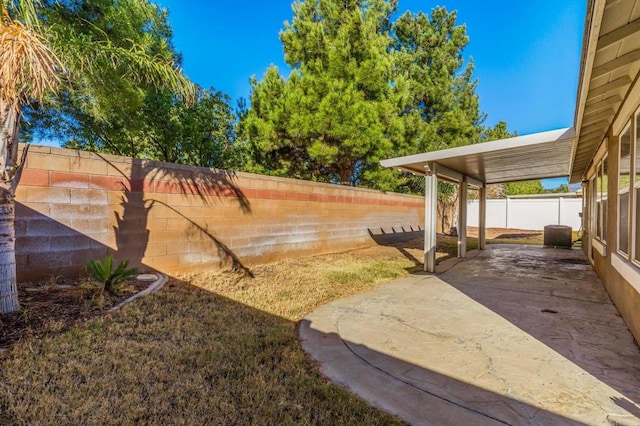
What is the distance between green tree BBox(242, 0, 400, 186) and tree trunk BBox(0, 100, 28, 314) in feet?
25.8

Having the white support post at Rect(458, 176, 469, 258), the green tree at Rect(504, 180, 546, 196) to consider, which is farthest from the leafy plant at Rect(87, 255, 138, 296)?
the green tree at Rect(504, 180, 546, 196)

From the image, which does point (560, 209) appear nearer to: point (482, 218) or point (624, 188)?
point (482, 218)

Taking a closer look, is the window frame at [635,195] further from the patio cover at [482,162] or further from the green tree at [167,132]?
the green tree at [167,132]

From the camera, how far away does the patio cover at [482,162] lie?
5758mm

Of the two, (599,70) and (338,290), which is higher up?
(599,70)

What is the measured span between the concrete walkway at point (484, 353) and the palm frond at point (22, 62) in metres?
3.72

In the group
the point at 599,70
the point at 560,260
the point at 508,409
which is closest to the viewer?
the point at 508,409

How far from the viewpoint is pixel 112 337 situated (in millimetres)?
3219

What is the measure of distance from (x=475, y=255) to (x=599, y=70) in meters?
7.88

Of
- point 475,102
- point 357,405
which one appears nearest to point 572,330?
point 357,405

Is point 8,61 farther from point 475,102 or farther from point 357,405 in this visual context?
point 475,102

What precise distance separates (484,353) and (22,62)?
5267mm

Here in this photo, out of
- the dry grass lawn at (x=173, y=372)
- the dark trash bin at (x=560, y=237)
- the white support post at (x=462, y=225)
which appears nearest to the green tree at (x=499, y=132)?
the dark trash bin at (x=560, y=237)

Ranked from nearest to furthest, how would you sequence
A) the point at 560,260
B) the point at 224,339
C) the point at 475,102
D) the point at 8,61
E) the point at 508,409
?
the point at 508,409, the point at 8,61, the point at 224,339, the point at 560,260, the point at 475,102
